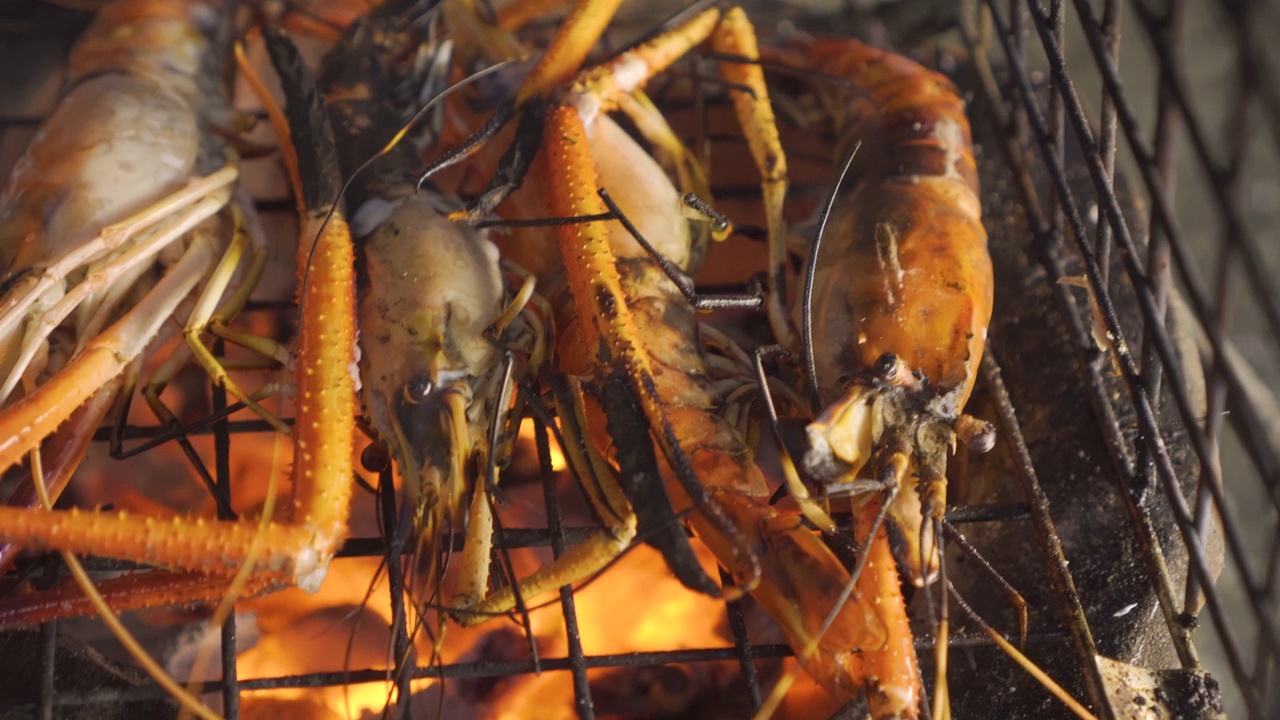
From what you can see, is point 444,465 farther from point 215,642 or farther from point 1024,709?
point 1024,709

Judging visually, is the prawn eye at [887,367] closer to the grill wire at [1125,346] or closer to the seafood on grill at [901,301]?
the seafood on grill at [901,301]

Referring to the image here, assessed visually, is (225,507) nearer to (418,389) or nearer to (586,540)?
(418,389)

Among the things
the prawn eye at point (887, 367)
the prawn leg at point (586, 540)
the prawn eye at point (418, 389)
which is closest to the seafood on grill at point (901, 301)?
the prawn eye at point (887, 367)

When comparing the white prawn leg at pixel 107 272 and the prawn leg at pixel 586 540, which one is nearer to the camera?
the prawn leg at pixel 586 540

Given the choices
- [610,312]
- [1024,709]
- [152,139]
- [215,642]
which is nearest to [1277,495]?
[1024,709]

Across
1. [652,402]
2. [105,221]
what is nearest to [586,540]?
[652,402]

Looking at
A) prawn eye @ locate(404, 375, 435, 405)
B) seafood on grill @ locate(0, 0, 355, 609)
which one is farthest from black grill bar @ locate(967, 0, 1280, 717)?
seafood on grill @ locate(0, 0, 355, 609)

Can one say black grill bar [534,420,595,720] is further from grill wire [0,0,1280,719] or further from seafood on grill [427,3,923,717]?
seafood on grill [427,3,923,717]
